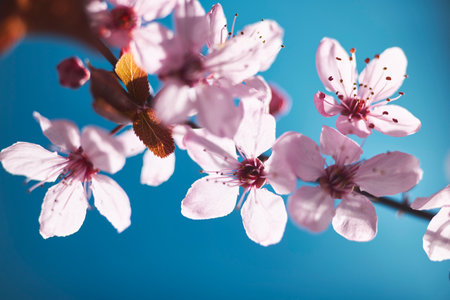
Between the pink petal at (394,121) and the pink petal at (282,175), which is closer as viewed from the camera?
the pink petal at (282,175)

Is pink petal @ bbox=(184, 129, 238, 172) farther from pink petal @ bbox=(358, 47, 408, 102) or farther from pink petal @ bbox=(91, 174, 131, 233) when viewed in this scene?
pink petal @ bbox=(358, 47, 408, 102)

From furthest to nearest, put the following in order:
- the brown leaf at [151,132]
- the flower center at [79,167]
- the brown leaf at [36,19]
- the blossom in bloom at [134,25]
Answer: the flower center at [79,167] < the brown leaf at [151,132] < the blossom in bloom at [134,25] < the brown leaf at [36,19]

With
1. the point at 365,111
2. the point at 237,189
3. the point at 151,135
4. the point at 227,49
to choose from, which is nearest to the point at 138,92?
the point at 151,135

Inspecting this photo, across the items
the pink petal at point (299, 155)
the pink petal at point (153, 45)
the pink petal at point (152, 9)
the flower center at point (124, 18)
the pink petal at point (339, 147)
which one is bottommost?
the pink petal at point (299, 155)

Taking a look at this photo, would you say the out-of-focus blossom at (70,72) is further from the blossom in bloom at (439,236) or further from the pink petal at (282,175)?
the blossom in bloom at (439,236)

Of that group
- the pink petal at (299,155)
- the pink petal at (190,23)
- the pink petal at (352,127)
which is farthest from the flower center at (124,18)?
the pink petal at (352,127)

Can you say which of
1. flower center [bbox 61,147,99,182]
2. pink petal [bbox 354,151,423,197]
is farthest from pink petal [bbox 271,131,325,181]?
flower center [bbox 61,147,99,182]
